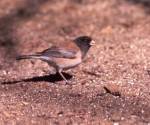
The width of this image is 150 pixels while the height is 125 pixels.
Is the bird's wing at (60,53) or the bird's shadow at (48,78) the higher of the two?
the bird's wing at (60,53)

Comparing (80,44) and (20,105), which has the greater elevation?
(80,44)

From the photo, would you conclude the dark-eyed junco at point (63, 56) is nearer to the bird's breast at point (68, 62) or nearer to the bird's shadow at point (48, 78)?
the bird's breast at point (68, 62)

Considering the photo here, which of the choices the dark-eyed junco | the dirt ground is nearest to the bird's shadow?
the dirt ground

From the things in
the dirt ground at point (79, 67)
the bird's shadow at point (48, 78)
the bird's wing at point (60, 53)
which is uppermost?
the bird's wing at point (60, 53)

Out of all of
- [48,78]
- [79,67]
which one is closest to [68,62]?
[48,78]

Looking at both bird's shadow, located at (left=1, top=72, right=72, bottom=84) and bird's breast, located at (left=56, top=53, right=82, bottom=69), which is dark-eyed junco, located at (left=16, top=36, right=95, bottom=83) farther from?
bird's shadow, located at (left=1, top=72, right=72, bottom=84)

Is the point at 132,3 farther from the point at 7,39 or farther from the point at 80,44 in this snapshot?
the point at 80,44

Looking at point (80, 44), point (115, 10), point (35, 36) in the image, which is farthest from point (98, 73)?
point (115, 10)

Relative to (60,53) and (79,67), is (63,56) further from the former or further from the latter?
(79,67)

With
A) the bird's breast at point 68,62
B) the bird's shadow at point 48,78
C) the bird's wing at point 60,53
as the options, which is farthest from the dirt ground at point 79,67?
the bird's wing at point 60,53
